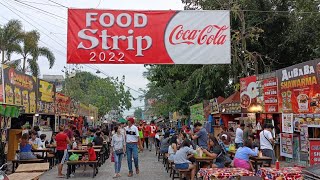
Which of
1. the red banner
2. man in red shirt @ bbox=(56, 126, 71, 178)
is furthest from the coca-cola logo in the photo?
man in red shirt @ bbox=(56, 126, 71, 178)

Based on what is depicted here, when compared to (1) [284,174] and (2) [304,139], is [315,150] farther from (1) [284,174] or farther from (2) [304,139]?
(1) [284,174]

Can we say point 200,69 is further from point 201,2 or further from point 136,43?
point 136,43

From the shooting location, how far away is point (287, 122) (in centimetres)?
1464

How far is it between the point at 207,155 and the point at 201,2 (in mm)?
13999

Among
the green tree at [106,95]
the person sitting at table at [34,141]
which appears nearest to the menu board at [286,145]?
the person sitting at table at [34,141]

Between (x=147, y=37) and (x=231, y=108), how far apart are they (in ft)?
44.3

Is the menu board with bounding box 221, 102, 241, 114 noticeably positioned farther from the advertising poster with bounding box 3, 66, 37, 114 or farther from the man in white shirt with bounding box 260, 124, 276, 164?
the advertising poster with bounding box 3, 66, 37, 114

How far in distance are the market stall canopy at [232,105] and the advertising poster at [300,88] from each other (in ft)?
16.8

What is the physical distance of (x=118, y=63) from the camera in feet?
27.6

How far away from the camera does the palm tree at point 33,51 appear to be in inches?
1278

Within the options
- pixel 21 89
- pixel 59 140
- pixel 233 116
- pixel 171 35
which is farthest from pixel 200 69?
pixel 171 35

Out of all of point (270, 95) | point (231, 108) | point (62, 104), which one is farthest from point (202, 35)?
point (62, 104)

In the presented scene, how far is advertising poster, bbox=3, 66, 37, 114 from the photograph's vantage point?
16.0 m

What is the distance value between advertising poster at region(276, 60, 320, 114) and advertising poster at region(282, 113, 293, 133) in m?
0.19
